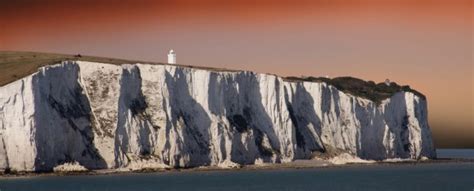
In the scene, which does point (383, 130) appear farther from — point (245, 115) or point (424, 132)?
point (245, 115)

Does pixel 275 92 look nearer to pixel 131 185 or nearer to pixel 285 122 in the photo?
pixel 285 122

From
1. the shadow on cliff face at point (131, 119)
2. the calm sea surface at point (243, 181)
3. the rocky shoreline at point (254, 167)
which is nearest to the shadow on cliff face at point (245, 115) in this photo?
the rocky shoreline at point (254, 167)

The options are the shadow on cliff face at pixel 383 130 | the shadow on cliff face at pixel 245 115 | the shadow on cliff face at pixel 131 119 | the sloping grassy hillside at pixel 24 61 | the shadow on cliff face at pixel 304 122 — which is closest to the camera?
the sloping grassy hillside at pixel 24 61

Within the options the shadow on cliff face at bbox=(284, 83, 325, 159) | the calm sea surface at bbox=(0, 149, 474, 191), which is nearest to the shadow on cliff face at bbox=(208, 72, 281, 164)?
the shadow on cliff face at bbox=(284, 83, 325, 159)

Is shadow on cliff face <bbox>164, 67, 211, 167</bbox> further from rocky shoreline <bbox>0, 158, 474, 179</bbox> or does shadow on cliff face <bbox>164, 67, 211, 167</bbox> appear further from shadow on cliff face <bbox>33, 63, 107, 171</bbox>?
shadow on cliff face <bbox>33, 63, 107, 171</bbox>

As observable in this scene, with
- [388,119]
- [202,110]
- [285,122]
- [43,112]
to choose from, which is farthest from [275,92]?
[43,112]

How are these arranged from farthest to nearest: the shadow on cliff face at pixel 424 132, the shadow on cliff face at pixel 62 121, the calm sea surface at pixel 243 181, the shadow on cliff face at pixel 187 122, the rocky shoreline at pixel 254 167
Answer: the shadow on cliff face at pixel 424 132 < the shadow on cliff face at pixel 187 122 < the shadow on cliff face at pixel 62 121 < the rocky shoreline at pixel 254 167 < the calm sea surface at pixel 243 181

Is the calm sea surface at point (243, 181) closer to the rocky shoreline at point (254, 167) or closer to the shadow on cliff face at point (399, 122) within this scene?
the rocky shoreline at point (254, 167)
